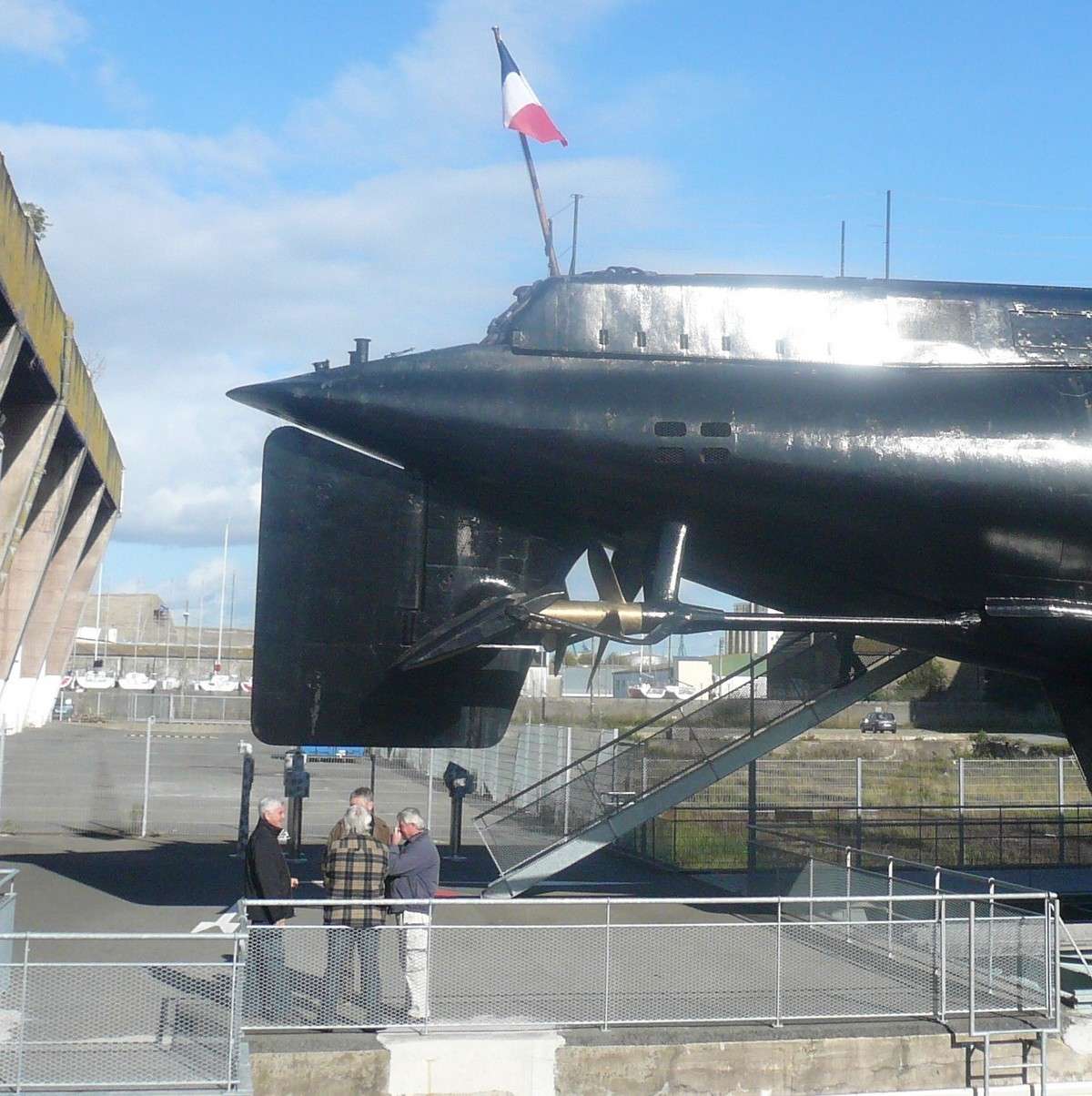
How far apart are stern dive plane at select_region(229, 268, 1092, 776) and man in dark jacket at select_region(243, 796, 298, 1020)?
1.75 m

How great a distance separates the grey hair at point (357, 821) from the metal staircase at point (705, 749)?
4.21 metres

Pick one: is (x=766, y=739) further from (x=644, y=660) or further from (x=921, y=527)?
(x=644, y=660)

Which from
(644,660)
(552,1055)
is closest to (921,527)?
(552,1055)

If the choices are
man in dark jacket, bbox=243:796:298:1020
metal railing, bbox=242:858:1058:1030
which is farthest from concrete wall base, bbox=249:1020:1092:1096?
man in dark jacket, bbox=243:796:298:1020

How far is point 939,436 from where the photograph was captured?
1154 cm

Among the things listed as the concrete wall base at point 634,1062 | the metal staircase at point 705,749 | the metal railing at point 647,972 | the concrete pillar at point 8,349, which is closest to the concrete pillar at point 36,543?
the concrete pillar at point 8,349

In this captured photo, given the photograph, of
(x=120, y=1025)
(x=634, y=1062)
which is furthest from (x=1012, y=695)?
(x=120, y=1025)

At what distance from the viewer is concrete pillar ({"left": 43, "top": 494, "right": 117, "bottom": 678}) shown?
57.1 meters

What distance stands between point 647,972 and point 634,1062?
2.15 feet

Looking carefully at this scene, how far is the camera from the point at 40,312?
86.0ft

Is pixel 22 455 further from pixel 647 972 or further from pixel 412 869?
pixel 647 972

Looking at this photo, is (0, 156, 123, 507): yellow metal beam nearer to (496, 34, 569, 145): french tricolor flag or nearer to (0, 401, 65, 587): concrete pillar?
(0, 401, 65, 587): concrete pillar

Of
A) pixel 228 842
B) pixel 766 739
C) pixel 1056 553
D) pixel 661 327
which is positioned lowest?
pixel 228 842

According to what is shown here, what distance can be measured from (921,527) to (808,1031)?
4282mm
